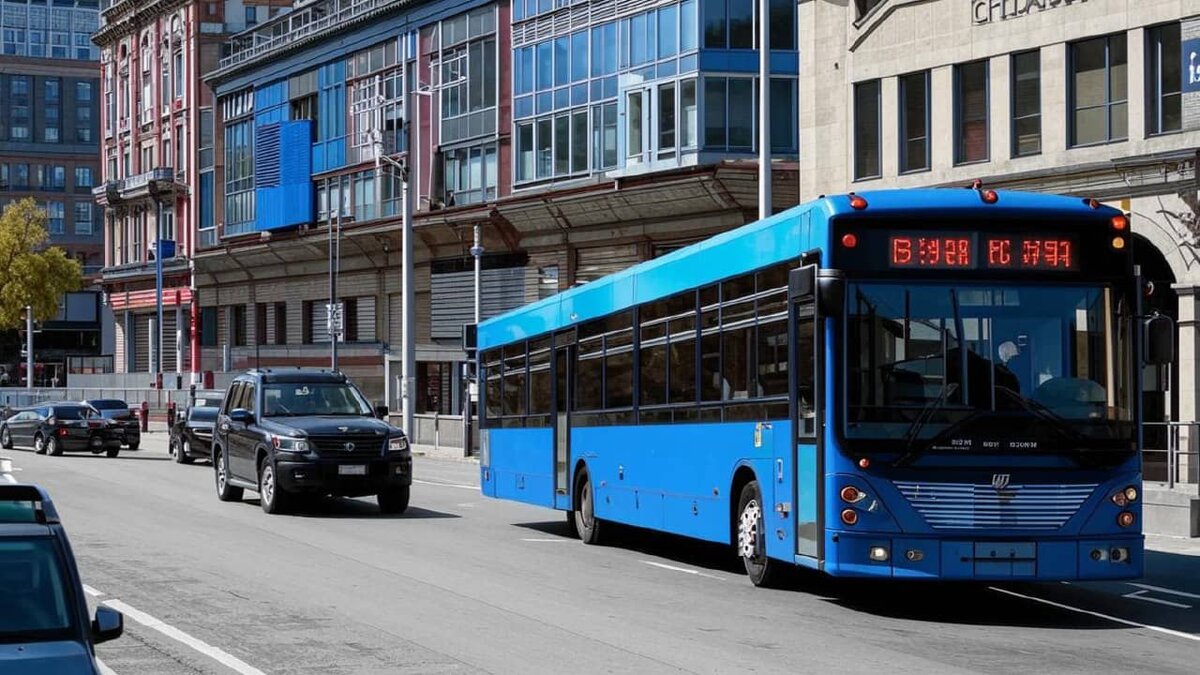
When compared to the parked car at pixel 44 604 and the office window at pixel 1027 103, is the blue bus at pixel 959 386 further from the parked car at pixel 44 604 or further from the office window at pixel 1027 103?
the office window at pixel 1027 103

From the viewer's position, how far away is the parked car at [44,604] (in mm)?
7023

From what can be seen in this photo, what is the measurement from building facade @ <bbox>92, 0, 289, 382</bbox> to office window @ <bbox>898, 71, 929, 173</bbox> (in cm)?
5153

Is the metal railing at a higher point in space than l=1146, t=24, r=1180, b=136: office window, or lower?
lower

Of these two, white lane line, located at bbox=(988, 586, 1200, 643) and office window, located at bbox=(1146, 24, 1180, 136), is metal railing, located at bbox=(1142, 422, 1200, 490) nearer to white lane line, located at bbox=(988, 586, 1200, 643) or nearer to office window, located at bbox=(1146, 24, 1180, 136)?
white lane line, located at bbox=(988, 586, 1200, 643)

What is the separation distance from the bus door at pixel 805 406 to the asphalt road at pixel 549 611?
75cm

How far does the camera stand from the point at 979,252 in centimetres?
1395

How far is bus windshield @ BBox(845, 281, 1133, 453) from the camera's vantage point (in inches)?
536

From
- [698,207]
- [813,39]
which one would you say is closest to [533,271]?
[698,207]

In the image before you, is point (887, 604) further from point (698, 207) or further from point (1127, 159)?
point (698, 207)

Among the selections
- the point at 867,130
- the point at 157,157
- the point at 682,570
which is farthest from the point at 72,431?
the point at 157,157

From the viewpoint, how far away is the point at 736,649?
12.2m

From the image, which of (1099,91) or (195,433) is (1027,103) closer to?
(1099,91)

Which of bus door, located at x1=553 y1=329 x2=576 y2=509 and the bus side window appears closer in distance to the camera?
the bus side window

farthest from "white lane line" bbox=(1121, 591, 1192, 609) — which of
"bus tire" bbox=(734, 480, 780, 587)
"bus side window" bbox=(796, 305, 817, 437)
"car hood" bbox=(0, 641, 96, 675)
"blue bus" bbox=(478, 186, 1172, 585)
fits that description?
"car hood" bbox=(0, 641, 96, 675)
